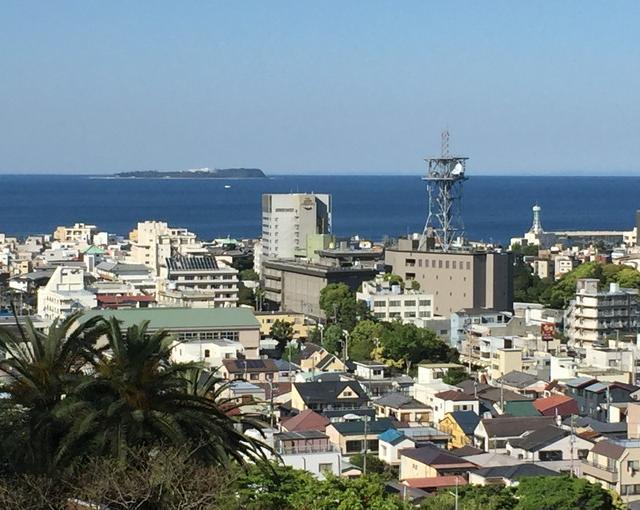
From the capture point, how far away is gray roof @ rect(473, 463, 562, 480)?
46.7ft

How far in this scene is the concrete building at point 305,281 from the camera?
34469mm

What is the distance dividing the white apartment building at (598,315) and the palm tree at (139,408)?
18.9 meters

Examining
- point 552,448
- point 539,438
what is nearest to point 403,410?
point 539,438

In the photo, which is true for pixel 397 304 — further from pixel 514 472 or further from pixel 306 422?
pixel 514 472

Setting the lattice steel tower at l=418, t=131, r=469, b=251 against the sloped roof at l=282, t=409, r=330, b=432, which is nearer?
the sloped roof at l=282, t=409, r=330, b=432

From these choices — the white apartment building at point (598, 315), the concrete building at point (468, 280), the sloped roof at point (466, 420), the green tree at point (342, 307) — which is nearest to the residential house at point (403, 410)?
the sloped roof at point (466, 420)

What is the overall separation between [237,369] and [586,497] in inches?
396

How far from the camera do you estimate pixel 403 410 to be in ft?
63.4

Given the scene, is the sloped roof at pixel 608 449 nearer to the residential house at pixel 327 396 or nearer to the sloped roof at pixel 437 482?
the sloped roof at pixel 437 482

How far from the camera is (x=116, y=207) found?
105500 mm

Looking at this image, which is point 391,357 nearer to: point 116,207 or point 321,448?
point 321,448

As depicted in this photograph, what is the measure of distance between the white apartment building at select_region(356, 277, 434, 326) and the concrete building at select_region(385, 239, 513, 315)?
0.85m

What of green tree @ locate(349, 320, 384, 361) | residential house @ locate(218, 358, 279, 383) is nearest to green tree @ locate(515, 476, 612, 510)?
residential house @ locate(218, 358, 279, 383)

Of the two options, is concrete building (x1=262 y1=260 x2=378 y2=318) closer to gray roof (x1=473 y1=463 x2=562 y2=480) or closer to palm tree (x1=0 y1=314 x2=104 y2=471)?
gray roof (x1=473 y1=463 x2=562 y2=480)
